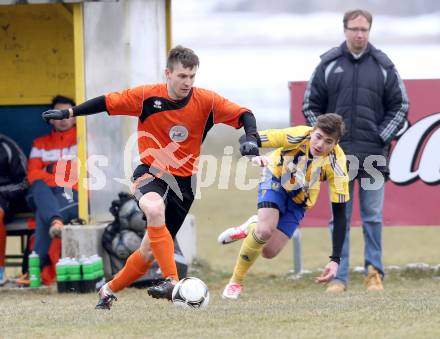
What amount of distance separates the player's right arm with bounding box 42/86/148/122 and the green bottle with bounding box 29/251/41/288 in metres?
3.28

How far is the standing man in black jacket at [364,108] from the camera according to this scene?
445 inches

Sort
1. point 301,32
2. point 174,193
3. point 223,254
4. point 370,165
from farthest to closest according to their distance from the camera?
point 301,32
point 223,254
point 370,165
point 174,193

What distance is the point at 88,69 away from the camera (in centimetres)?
1249

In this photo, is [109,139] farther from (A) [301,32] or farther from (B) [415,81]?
(A) [301,32]

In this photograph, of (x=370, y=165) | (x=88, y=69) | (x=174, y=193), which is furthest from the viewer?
(x=88, y=69)

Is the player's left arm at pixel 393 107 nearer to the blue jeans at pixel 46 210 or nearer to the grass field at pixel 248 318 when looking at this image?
the grass field at pixel 248 318

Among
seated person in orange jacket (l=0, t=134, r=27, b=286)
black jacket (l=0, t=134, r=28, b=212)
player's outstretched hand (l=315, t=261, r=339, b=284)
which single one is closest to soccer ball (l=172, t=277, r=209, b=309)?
player's outstretched hand (l=315, t=261, r=339, b=284)

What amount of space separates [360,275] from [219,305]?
12.9 ft

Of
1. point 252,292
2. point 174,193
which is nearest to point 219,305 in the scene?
point 174,193

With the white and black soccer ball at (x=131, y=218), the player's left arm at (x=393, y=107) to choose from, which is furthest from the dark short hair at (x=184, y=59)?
the white and black soccer ball at (x=131, y=218)

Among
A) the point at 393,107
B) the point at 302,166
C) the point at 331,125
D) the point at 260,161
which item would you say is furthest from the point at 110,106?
the point at 393,107

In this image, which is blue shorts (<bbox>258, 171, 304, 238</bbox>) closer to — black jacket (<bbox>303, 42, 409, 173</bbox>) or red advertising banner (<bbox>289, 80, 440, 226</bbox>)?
black jacket (<bbox>303, 42, 409, 173</bbox>)

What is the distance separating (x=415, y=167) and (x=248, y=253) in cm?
310

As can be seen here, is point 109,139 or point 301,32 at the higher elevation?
point 301,32
